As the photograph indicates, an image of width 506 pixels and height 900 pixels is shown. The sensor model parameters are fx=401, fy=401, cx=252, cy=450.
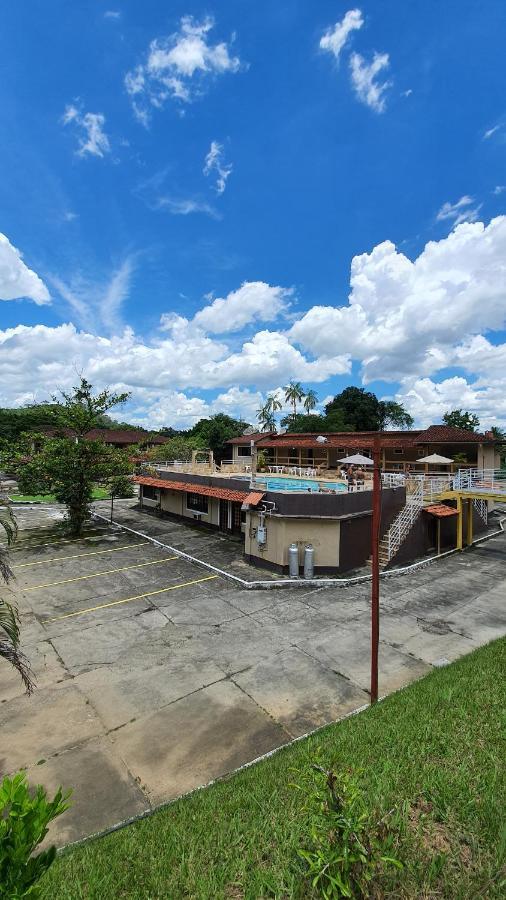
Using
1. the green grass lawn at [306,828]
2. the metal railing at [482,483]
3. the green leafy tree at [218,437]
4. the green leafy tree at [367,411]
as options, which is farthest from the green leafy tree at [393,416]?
the green grass lawn at [306,828]

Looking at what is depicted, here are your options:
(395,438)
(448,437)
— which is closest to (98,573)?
(448,437)

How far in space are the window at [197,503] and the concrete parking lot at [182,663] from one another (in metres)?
7.93

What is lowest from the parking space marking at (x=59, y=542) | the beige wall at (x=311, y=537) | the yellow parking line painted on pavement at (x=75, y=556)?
the yellow parking line painted on pavement at (x=75, y=556)

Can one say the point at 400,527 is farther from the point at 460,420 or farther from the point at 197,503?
the point at 460,420

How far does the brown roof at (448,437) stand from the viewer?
27.1m

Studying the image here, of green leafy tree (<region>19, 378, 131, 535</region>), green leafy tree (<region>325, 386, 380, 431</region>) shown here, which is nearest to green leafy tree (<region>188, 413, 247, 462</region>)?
green leafy tree (<region>325, 386, 380, 431</region>)

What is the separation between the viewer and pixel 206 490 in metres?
22.2

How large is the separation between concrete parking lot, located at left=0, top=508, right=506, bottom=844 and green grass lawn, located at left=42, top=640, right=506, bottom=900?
3.78 ft

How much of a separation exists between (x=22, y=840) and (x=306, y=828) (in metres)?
3.09

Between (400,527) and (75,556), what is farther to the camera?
(75,556)

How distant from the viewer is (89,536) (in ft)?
79.5

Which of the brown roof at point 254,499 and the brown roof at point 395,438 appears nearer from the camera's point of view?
the brown roof at point 254,499

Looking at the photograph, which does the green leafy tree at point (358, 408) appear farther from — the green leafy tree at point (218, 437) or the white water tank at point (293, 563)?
the white water tank at point (293, 563)

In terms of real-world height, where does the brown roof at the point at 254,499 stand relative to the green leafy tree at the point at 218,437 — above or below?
below
